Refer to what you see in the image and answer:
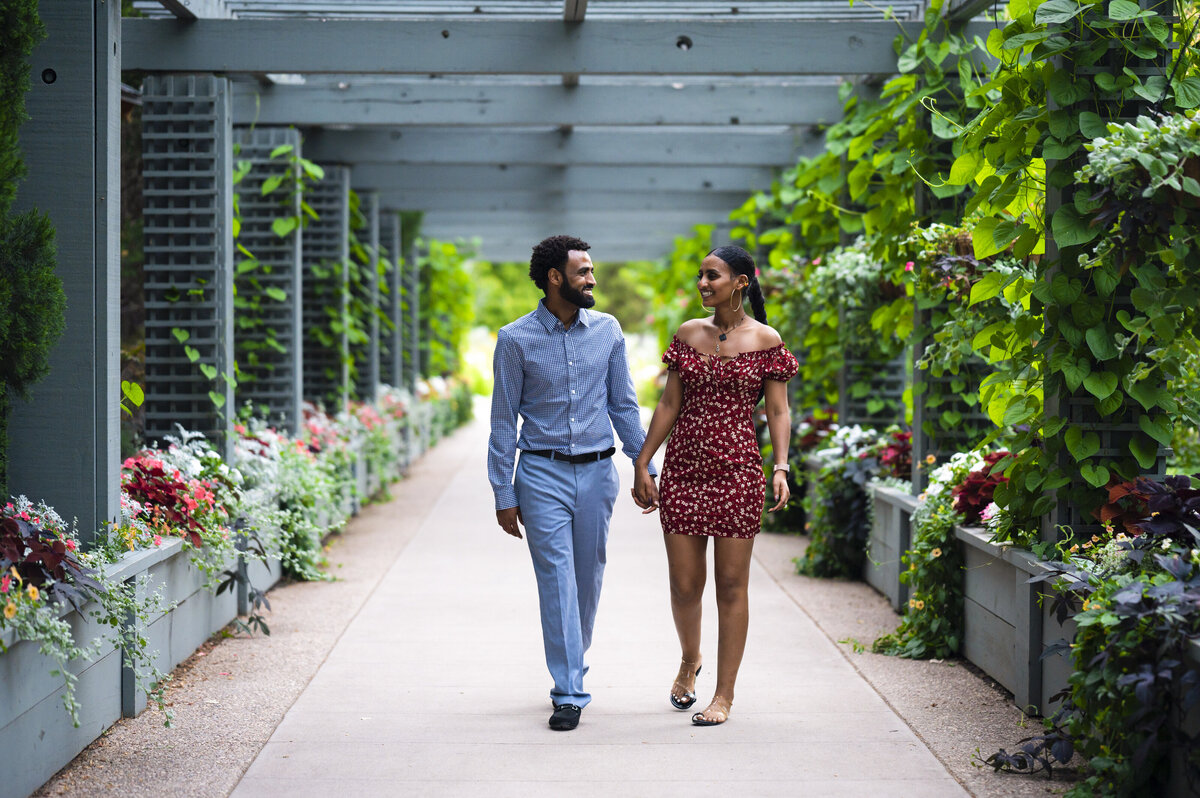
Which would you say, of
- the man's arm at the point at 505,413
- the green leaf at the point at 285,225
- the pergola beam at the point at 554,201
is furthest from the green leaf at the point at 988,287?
the pergola beam at the point at 554,201

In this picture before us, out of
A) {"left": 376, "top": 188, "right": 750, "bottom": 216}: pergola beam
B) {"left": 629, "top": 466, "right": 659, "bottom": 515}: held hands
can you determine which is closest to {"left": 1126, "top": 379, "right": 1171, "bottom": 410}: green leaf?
{"left": 629, "top": 466, "right": 659, "bottom": 515}: held hands

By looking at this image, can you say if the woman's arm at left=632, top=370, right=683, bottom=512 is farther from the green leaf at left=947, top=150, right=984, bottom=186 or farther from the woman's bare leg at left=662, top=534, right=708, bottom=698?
the green leaf at left=947, top=150, right=984, bottom=186

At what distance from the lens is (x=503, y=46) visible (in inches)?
221

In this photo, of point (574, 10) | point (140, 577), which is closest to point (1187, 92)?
point (574, 10)

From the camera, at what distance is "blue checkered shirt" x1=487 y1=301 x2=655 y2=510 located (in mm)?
4062

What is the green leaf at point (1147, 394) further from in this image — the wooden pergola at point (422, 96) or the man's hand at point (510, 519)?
the wooden pergola at point (422, 96)

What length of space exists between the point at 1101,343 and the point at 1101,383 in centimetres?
12

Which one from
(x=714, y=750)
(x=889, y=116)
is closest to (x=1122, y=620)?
(x=714, y=750)

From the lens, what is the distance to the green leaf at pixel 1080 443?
12.6 feet

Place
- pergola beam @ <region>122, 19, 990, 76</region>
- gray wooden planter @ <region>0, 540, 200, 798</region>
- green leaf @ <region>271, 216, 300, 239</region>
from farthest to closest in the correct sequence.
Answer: green leaf @ <region>271, 216, 300, 239</region> → pergola beam @ <region>122, 19, 990, 76</region> → gray wooden planter @ <region>0, 540, 200, 798</region>

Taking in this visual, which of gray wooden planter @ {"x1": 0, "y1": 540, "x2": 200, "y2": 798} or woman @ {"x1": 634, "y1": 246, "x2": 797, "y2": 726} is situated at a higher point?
woman @ {"x1": 634, "y1": 246, "x2": 797, "y2": 726}

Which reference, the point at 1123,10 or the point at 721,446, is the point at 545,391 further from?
the point at 1123,10

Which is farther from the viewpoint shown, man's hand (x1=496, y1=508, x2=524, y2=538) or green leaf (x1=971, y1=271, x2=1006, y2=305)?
green leaf (x1=971, y1=271, x2=1006, y2=305)

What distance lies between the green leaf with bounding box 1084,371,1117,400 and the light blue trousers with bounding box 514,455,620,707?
1.50m
